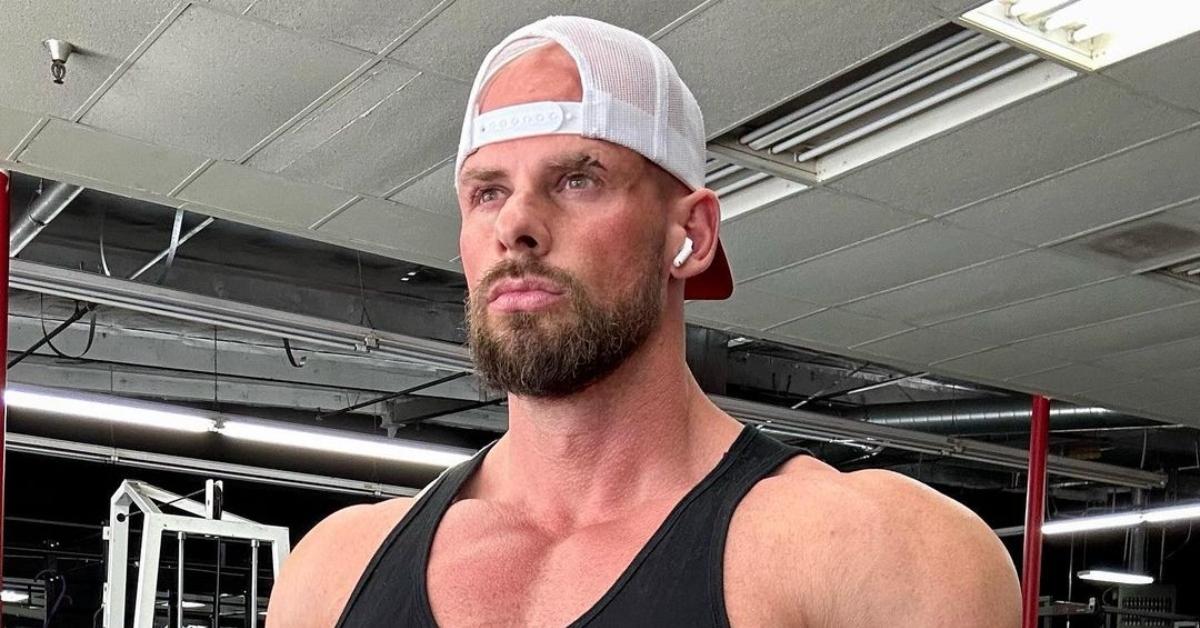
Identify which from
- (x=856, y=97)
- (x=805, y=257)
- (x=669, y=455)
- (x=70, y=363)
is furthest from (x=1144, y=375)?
(x=669, y=455)

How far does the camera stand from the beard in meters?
1.06

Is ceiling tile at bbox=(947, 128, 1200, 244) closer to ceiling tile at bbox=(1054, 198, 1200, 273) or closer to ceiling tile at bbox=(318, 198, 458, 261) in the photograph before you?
ceiling tile at bbox=(1054, 198, 1200, 273)

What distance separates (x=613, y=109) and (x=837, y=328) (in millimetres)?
5875

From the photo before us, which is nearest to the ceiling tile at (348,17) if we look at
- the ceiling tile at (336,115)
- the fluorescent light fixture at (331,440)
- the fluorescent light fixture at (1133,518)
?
the ceiling tile at (336,115)

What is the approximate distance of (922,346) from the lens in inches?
281

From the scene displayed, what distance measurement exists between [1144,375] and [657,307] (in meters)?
7.00

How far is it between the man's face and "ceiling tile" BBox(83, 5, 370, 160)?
117 inches

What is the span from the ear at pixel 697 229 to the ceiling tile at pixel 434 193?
3.79 metres

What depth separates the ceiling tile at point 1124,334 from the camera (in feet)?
21.3

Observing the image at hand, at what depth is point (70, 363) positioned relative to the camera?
828cm

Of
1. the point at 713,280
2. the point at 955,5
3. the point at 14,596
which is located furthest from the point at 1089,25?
the point at 14,596

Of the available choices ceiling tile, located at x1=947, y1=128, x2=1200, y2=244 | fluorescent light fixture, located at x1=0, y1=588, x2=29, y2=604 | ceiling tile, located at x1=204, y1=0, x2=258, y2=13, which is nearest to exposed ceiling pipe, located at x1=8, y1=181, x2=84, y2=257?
ceiling tile, located at x1=204, y1=0, x2=258, y2=13

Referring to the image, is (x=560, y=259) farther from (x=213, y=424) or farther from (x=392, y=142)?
(x=213, y=424)

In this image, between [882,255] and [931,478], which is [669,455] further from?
[931,478]
